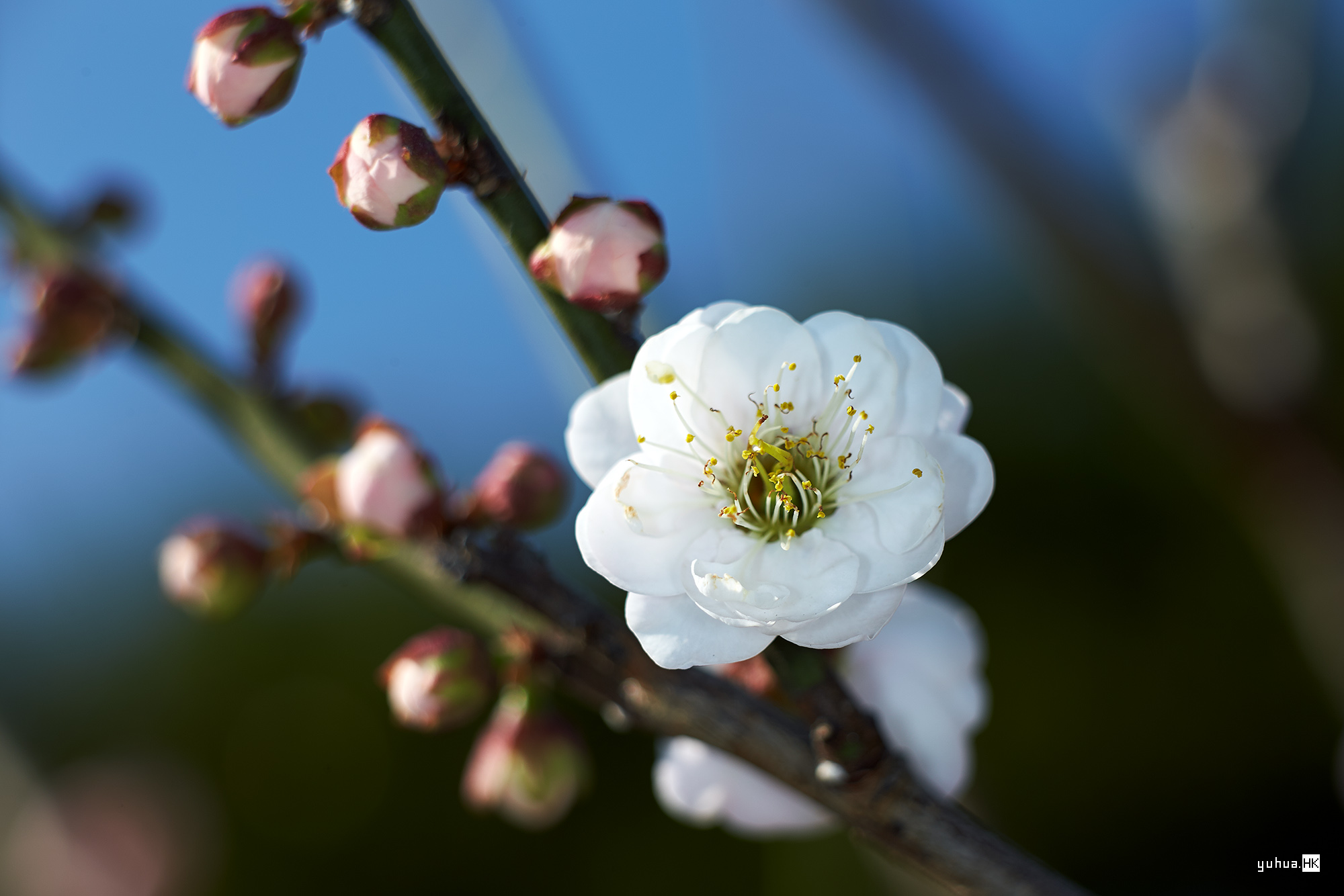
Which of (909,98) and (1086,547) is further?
(1086,547)

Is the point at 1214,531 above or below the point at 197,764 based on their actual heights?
below

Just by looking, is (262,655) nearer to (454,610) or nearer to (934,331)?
(934,331)

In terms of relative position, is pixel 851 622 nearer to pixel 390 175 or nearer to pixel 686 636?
pixel 686 636

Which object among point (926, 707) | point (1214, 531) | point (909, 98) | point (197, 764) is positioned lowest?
point (1214, 531)

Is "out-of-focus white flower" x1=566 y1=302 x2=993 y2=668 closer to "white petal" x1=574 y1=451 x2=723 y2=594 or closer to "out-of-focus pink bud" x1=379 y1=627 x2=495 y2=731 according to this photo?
"white petal" x1=574 y1=451 x2=723 y2=594

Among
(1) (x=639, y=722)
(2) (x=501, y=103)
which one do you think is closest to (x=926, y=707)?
(1) (x=639, y=722)

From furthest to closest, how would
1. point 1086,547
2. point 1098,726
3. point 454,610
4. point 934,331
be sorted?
point 934,331, point 1086,547, point 1098,726, point 454,610

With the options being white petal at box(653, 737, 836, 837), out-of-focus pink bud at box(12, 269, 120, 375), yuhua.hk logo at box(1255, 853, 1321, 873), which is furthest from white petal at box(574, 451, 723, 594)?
out-of-focus pink bud at box(12, 269, 120, 375)

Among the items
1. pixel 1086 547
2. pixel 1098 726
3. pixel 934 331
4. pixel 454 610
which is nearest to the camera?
pixel 454 610
